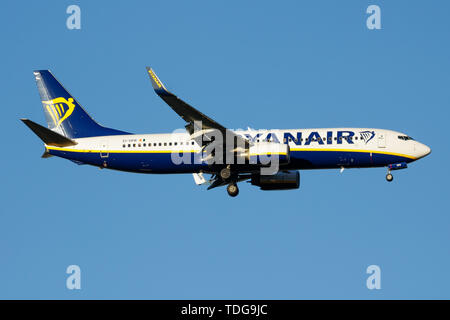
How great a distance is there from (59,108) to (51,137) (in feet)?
15.5

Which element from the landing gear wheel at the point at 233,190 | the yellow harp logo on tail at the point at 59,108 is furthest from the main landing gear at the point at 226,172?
the yellow harp logo on tail at the point at 59,108

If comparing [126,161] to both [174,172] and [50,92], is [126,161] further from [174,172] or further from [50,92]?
[50,92]

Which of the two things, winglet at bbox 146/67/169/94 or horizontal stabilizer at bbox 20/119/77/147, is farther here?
horizontal stabilizer at bbox 20/119/77/147

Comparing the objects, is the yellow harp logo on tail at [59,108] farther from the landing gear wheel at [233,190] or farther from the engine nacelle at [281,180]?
the engine nacelle at [281,180]

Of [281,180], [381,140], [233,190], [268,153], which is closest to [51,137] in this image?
[233,190]

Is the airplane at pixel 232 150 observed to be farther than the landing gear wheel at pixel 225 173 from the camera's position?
No

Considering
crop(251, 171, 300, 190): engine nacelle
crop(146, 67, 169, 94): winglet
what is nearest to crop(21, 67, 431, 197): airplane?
crop(251, 171, 300, 190): engine nacelle

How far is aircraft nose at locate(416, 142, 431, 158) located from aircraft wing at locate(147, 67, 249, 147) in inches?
550

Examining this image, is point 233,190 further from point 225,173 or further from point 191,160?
point 191,160

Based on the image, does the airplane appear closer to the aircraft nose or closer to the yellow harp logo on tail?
the aircraft nose

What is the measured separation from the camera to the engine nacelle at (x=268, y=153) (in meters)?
66.7

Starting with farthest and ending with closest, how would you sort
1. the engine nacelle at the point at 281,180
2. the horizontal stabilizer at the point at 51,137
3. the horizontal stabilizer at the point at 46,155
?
1. the horizontal stabilizer at the point at 46,155
2. the engine nacelle at the point at 281,180
3. the horizontal stabilizer at the point at 51,137

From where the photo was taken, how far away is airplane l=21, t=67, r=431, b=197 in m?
68.0
